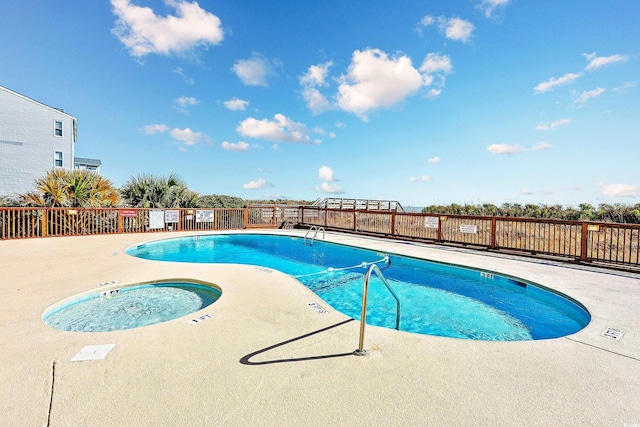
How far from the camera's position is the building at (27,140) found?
13641mm

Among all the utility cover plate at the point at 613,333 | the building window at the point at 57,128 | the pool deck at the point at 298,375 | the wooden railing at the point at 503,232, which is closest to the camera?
the pool deck at the point at 298,375

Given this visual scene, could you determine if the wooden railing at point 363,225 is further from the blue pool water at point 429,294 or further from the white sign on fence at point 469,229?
the blue pool water at point 429,294

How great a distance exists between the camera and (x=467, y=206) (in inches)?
768

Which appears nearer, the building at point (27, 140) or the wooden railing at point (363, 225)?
the wooden railing at point (363, 225)

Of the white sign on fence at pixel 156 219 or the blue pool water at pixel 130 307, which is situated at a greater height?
the white sign on fence at pixel 156 219

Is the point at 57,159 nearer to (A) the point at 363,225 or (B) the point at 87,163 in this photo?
(B) the point at 87,163

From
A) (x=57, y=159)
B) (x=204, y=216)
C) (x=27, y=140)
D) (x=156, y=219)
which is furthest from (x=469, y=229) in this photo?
(x=27, y=140)

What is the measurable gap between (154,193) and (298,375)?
41.1ft

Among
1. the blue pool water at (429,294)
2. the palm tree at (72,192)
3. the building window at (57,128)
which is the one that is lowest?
the blue pool water at (429,294)

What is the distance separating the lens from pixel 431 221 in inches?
356

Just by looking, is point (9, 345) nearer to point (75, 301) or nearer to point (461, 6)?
point (75, 301)

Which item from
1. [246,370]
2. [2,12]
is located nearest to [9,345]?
[246,370]

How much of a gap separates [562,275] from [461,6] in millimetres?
8043

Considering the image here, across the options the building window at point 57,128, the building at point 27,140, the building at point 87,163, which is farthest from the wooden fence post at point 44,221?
the building at point 87,163
